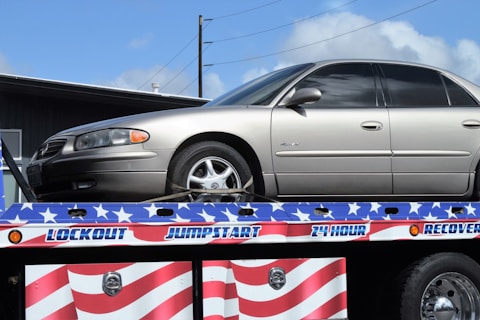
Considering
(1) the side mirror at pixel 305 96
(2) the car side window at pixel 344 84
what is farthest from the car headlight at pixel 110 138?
(2) the car side window at pixel 344 84

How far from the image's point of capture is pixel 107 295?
14.4ft

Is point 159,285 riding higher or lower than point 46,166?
lower

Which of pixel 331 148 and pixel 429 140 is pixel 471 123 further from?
pixel 331 148

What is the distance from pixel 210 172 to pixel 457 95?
7.41ft

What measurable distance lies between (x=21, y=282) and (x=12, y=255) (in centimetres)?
17

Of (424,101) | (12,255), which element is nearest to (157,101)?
(424,101)

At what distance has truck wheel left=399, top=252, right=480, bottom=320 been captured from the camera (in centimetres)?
514

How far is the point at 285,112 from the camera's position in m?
5.13

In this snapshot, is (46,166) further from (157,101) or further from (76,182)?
(157,101)

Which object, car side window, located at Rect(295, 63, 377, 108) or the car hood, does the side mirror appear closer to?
car side window, located at Rect(295, 63, 377, 108)

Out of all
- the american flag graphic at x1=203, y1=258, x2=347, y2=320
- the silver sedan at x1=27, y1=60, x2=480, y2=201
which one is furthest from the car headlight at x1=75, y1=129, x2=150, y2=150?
the american flag graphic at x1=203, y1=258, x2=347, y2=320

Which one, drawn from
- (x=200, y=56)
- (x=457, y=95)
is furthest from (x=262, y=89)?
(x=200, y=56)

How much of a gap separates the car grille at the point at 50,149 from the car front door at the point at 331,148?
1.51 m

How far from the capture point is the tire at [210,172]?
15.7ft
